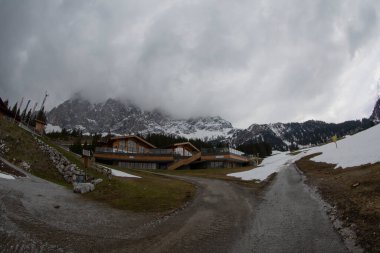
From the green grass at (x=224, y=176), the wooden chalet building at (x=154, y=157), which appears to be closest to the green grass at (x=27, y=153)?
the green grass at (x=224, y=176)

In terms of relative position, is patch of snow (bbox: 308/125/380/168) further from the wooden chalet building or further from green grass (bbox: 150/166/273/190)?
the wooden chalet building

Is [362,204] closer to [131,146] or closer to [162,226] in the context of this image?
[162,226]

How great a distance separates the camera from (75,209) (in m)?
20.3

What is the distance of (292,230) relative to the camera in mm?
15570

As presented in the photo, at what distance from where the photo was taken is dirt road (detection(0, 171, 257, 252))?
13.1 metres

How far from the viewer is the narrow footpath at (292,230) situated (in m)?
12.9

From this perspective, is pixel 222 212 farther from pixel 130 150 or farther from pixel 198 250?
pixel 130 150

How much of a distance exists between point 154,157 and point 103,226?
6822cm

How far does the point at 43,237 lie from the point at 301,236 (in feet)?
41.8

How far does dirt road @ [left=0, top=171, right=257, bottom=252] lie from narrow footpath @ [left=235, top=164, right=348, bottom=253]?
33.0 inches

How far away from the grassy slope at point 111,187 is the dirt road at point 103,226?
5.97 feet

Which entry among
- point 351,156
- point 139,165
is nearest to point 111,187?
point 351,156

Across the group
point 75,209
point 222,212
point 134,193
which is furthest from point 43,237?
point 134,193

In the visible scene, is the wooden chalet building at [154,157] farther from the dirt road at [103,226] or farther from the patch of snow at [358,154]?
the dirt road at [103,226]
